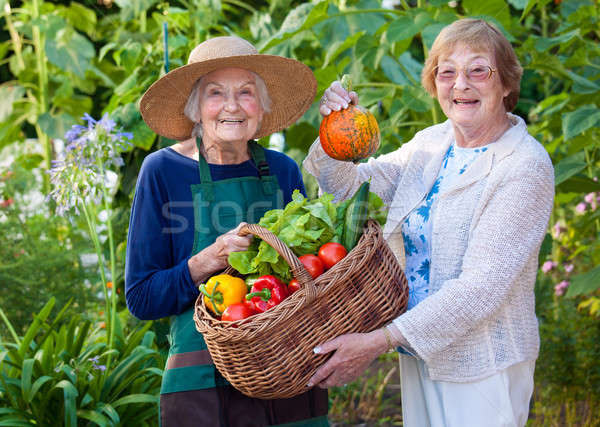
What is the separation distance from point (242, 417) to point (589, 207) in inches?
139

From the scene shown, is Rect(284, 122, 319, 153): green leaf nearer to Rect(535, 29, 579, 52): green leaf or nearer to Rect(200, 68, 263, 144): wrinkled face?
Rect(535, 29, 579, 52): green leaf

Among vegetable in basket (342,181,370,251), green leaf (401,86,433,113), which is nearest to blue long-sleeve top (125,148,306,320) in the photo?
vegetable in basket (342,181,370,251)

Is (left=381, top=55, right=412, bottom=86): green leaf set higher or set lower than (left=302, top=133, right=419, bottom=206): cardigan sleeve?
higher

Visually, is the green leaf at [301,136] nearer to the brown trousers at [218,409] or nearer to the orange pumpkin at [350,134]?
the orange pumpkin at [350,134]

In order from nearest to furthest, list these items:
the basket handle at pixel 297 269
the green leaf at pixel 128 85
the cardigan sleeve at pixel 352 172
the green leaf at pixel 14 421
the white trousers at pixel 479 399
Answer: the basket handle at pixel 297 269, the white trousers at pixel 479 399, the cardigan sleeve at pixel 352 172, the green leaf at pixel 14 421, the green leaf at pixel 128 85

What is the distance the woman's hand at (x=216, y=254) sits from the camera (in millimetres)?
1706

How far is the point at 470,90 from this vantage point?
6.08 ft

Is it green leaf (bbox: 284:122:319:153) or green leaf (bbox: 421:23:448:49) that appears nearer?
green leaf (bbox: 421:23:448:49)

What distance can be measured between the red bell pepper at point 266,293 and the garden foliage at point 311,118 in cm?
138

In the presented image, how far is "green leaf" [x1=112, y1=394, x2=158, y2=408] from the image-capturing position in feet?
9.29

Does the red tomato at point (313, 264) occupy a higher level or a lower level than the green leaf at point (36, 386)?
higher

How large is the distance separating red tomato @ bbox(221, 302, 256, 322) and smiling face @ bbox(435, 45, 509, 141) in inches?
32.2

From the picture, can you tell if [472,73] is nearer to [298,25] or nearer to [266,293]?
[266,293]

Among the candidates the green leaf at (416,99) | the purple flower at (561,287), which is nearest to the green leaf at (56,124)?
the green leaf at (416,99)
